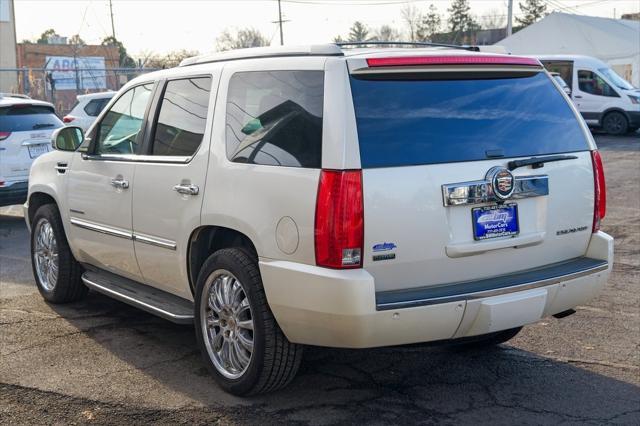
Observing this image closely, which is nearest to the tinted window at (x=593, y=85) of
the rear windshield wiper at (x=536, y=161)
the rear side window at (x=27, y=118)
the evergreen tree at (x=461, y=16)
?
the rear side window at (x=27, y=118)

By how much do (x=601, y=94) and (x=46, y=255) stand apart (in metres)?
20.4

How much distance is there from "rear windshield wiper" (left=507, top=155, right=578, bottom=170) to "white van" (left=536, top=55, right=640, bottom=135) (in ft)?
66.7

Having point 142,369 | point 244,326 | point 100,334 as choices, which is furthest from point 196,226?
point 100,334

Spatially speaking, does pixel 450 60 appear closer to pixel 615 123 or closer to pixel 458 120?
pixel 458 120

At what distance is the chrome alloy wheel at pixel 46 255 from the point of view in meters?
7.00

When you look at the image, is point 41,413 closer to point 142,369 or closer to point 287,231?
point 142,369

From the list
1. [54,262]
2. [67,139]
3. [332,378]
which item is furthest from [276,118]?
[54,262]

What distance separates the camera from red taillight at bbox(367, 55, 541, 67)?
4402 millimetres

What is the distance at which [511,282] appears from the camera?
456 cm

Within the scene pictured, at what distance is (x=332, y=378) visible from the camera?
5172 mm

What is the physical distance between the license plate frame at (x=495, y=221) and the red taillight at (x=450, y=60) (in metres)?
0.81

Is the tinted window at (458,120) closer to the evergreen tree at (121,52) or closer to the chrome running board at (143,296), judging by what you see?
the chrome running board at (143,296)

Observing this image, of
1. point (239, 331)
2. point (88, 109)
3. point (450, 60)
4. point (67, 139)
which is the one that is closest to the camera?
point (450, 60)

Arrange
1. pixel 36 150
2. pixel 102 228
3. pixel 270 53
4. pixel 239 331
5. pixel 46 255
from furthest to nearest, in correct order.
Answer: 1. pixel 36 150
2. pixel 46 255
3. pixel 102 228
4. pixel 270 53
5. pixel 239 331
